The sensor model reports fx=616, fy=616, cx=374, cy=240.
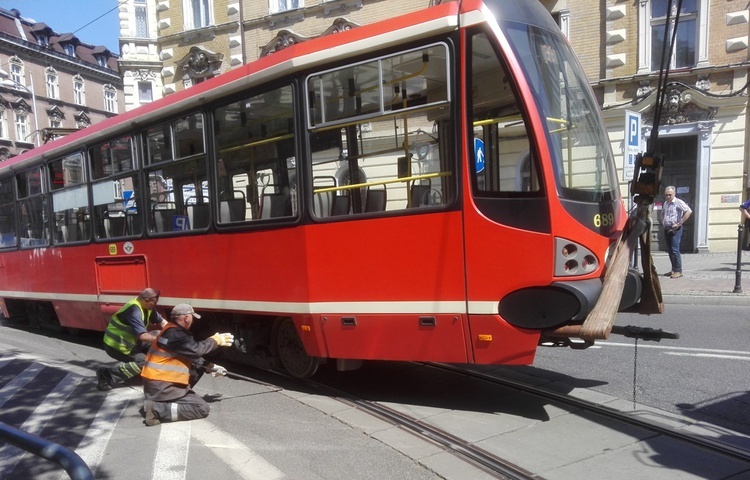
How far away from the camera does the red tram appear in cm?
465

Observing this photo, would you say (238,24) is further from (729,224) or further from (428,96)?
(428,96)

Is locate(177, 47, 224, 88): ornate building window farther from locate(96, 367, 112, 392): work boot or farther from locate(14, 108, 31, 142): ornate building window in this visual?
locate(14, 108, 31, 142): ornate building window

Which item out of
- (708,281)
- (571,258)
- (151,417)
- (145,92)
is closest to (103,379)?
(151,417)

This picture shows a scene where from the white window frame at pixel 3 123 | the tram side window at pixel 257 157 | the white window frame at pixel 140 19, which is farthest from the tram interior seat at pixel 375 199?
the white window frame at pixel 3 123

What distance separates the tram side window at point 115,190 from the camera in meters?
7.48

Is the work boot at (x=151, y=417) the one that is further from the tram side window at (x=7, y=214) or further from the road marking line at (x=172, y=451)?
the tram side window at (x=7, y=214)

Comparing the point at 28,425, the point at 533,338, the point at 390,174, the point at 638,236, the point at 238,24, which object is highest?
the point at 238,24

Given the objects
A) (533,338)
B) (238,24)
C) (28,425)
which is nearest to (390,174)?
(533,338)

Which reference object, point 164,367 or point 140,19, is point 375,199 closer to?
point 164,367

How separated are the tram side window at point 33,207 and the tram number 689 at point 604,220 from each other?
26.7ft

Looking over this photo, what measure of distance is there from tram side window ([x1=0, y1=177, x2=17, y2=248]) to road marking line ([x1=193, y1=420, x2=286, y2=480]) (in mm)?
7312

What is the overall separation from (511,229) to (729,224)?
14121 mm

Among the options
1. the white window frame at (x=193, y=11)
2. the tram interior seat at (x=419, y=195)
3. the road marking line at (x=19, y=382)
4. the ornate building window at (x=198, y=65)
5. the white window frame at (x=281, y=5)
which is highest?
the white window frame at (x=193, y=11)

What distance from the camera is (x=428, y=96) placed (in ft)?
16.1
